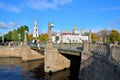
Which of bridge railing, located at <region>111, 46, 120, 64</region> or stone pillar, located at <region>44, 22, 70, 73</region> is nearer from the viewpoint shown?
bridge railing, located at <region>111, 46, 120, 64</region>

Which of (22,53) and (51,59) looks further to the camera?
(22,53)

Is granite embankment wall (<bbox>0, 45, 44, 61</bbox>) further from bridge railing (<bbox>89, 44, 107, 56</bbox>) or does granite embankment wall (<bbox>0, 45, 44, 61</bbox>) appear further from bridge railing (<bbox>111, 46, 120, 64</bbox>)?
bridge railing (<bbox>111, 46, 120, 64</bbox>)

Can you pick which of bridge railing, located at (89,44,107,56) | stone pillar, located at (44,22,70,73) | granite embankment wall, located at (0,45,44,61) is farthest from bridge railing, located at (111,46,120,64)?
granite embankment wall, located at (0,45,44,61)

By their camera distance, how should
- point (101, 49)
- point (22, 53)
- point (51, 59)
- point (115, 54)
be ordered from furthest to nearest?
1. point (22, 53)
2. point (51, 59)
3. point (101, 49)
4. point (115, 54)

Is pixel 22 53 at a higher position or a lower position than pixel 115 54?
lower

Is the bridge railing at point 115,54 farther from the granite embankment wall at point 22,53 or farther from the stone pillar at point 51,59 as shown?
the granite embankment wall at point 22,53

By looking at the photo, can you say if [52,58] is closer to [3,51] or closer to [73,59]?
[73,59]

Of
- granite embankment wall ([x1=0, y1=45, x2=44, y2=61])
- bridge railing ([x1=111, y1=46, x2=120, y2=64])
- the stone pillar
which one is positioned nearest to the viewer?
bridge railing ([x1=111, y1=46, x2=120, y2=64])

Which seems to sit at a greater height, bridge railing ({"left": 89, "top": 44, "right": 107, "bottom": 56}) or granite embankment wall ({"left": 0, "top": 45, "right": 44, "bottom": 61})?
bridge railing ({"left": 89, "top": 44, "right": 107, "bottom": 56})

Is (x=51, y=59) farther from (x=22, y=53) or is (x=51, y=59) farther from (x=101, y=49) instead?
(x=22, y=53)

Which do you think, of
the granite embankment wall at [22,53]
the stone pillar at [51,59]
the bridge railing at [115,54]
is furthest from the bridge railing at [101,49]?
the granite embankment wall at [22,53]

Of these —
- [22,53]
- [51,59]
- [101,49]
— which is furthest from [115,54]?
[22,53]

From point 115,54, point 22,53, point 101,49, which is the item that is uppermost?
point 101,49

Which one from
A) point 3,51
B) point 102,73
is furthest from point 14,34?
point 102,73
